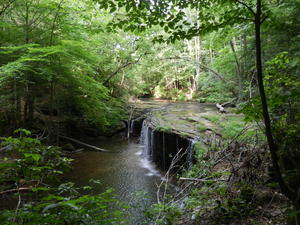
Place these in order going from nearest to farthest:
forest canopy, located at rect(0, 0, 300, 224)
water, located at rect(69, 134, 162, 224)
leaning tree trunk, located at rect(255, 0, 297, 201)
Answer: leaning tree trunk, located at rect(255, 0, 297, 201)
forest canopy, located at rect(0, 0, 300, 224)
water, located at rect(69, 134, 162, 224)

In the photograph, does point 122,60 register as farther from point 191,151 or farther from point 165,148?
point 191,151

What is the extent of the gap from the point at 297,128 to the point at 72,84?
7.97m

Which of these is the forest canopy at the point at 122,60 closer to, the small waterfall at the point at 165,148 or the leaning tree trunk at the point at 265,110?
the leaning tree trunk at the point at 265,110

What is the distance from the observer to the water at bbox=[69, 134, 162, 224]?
5423 millimetres

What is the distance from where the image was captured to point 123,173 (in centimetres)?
727

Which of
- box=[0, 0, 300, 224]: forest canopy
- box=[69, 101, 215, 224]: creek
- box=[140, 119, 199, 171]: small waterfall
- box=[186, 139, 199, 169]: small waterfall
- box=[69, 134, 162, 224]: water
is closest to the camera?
box=[0, 0, 300, 224]: forest canopy

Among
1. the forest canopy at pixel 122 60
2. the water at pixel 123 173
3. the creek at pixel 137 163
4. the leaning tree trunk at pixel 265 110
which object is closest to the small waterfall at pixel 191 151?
the creek at pixel 137 163

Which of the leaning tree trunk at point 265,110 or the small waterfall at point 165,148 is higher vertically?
the leaning tree trunk at point 265,110

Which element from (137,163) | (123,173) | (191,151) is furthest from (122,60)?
(191,151)

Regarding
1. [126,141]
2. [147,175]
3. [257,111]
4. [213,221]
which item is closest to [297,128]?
[257,111]

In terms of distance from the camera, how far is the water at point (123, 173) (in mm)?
5423

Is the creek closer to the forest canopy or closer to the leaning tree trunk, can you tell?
the forest canopy

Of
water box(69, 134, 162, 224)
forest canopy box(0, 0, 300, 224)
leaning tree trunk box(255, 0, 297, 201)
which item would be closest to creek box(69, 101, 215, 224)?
water box(69, 134, 162, 224)

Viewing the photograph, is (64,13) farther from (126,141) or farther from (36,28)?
(126,141)
